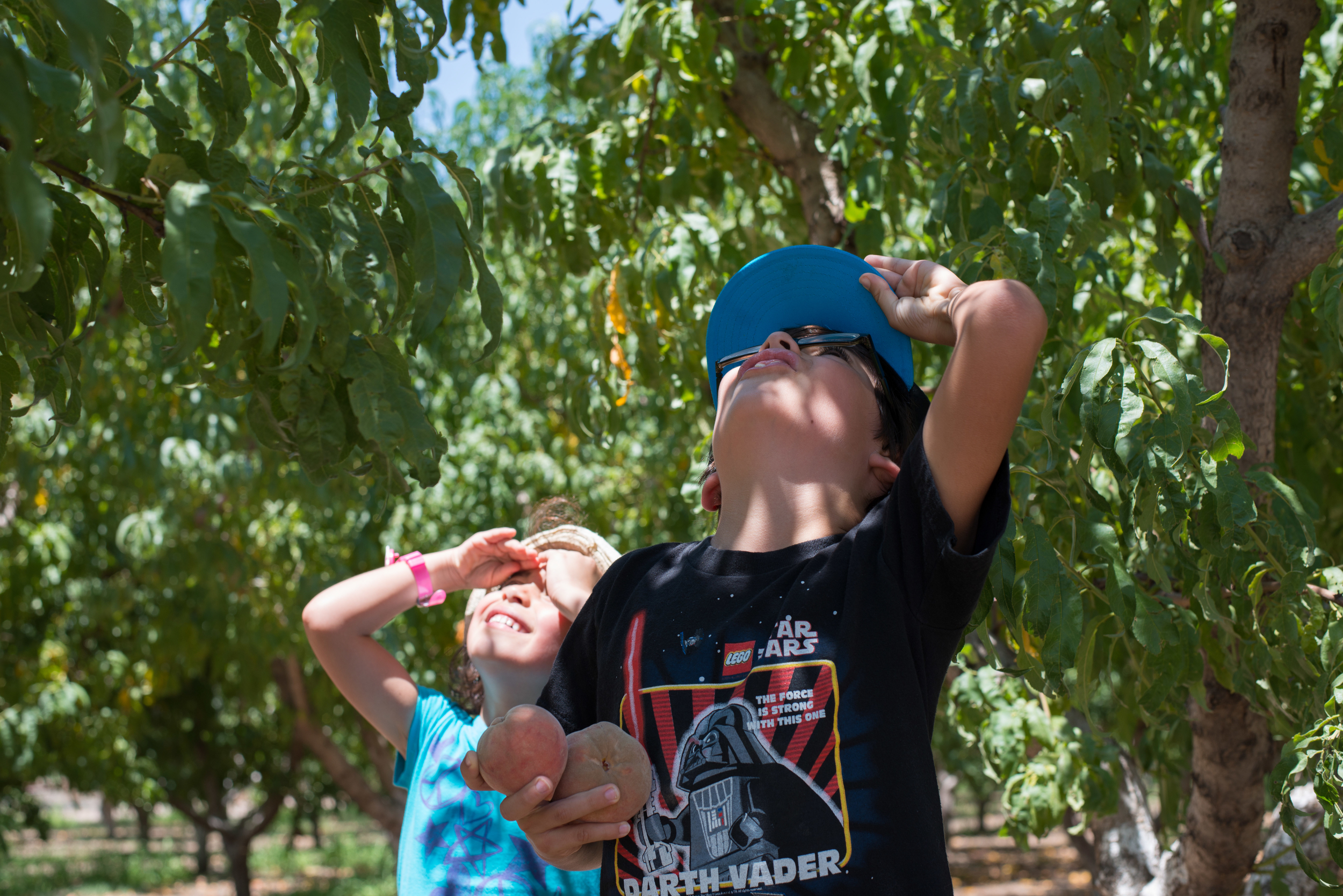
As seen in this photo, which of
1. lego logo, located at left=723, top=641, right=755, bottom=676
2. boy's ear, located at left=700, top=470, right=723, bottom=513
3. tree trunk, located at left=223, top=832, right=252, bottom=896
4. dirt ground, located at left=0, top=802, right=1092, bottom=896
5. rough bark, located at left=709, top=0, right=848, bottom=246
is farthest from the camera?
dirt ground, located at left=0, top=802, right=1092, bottom=896

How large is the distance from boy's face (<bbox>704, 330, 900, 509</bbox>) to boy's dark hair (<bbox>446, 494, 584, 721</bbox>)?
37.9 inches

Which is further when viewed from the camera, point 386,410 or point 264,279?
point 386,410

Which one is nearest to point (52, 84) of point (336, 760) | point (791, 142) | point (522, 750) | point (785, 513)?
point (522, 750)

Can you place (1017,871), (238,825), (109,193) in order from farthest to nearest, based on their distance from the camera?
(1017,871) → (238,825) → (109,193)

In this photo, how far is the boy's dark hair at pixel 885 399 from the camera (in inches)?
54.5

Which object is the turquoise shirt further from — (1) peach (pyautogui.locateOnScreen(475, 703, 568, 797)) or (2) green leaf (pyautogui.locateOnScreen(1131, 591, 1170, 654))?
(2) green leaf (pyautogui.locateOnScreen(1131, 591, 1170, 654))

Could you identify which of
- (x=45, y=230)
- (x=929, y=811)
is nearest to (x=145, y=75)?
(x=45, y=230)

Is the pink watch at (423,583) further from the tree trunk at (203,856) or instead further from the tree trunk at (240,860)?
the tree trunk at (203,856)

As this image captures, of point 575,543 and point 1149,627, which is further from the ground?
point 575,543

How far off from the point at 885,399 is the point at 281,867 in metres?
21.2

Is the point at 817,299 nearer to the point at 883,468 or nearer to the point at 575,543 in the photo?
the point at 883,468

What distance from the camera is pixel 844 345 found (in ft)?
4.58

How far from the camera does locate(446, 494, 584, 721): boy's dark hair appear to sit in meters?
2.30

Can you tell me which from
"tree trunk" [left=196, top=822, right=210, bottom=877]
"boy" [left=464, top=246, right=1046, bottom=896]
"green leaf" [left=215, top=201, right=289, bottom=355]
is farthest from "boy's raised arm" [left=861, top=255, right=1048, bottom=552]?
"tree trunk" [left=196, top=822, right=210, bottom=877]
